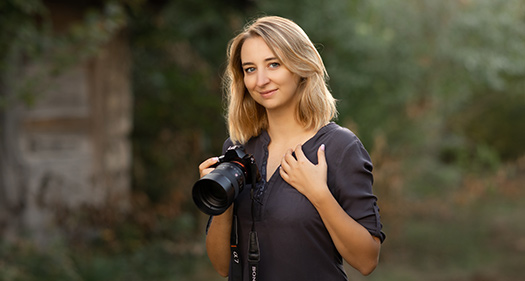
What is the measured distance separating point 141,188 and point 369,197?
6.83 metres

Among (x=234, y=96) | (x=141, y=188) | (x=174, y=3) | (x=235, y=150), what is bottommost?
(x=141, y=188)

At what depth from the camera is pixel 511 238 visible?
9.48 meters

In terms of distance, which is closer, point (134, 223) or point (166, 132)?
point (134, 223)

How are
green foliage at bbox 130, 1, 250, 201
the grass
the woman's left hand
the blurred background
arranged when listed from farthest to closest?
green foliage at bbox 130, 1, 250, 201, the blurred background, the grass, the woman's left hand

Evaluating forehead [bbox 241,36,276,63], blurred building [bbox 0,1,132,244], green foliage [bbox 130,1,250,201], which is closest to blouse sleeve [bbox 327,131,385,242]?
forehead [bbox 241,36,276,63]

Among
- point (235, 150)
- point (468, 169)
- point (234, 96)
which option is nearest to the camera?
point (235, 150)

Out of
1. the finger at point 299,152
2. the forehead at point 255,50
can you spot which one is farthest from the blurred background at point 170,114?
the finger at point 299,152

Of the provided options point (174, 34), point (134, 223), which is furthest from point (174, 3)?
point (134, 223)

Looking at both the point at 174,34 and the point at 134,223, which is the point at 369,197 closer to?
the point at 134,223

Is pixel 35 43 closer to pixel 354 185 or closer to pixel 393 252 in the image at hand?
pixel 354 185

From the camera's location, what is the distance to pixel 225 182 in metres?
1.80

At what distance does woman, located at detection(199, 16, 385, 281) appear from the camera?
1803 millimetres

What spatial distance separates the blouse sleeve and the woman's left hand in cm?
5

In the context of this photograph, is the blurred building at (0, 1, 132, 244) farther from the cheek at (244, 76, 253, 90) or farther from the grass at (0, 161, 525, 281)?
the cheek at (244, 76, 253, 90)
